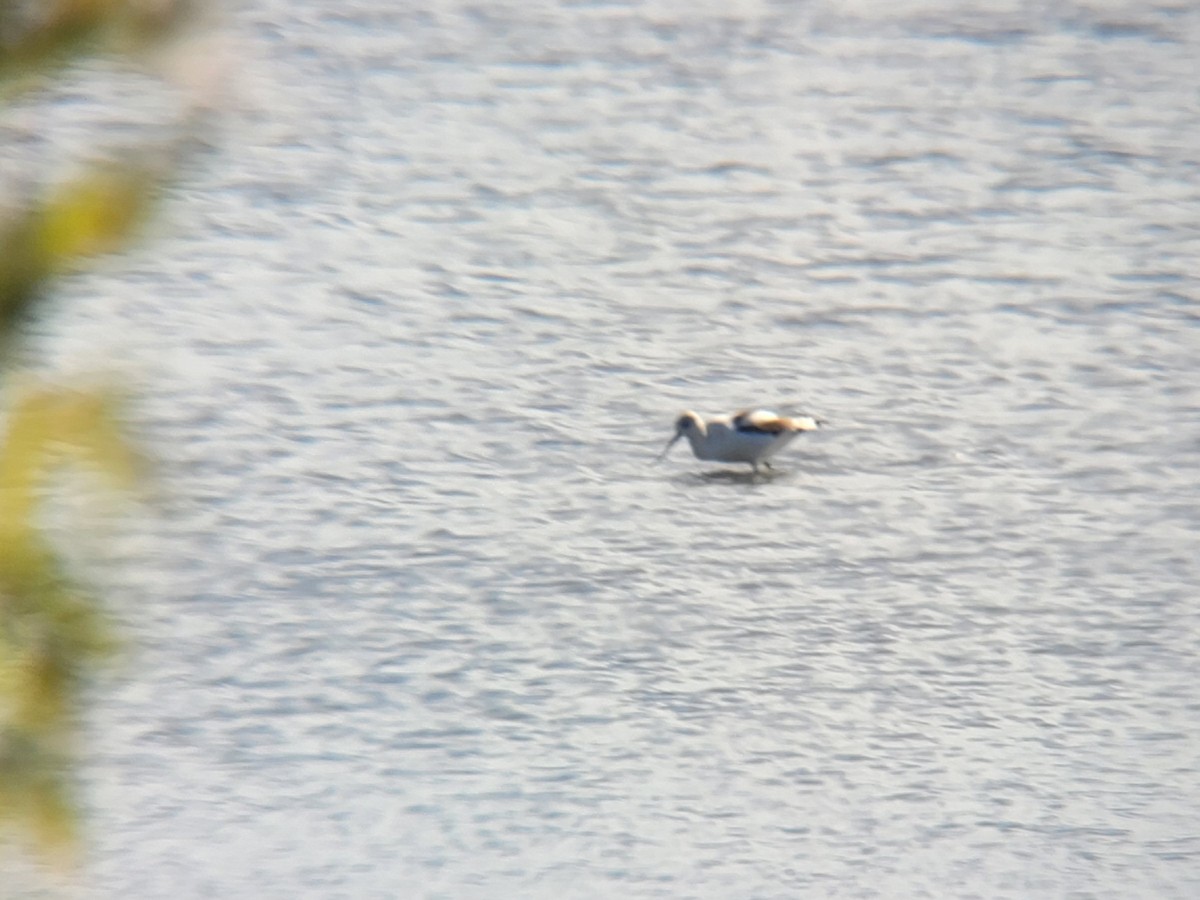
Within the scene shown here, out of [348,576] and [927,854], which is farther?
[348,576]

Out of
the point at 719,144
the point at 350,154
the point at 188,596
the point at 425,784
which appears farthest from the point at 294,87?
the point at 425,784

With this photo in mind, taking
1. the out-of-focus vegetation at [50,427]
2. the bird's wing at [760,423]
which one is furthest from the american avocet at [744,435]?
the out-of-focus vegetation at [50,427]

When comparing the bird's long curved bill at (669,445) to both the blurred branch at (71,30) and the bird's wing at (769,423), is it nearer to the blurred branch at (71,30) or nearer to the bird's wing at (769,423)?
the bird's wing at (769,423)

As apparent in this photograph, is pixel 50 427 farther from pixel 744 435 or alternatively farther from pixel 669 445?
pixel 669 445

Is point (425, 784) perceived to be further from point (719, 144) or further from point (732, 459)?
point (719, 144)

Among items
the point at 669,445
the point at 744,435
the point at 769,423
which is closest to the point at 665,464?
the point at 669,445

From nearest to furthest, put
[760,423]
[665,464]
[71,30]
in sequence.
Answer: [71,30]
[760,423]
[665,464]
